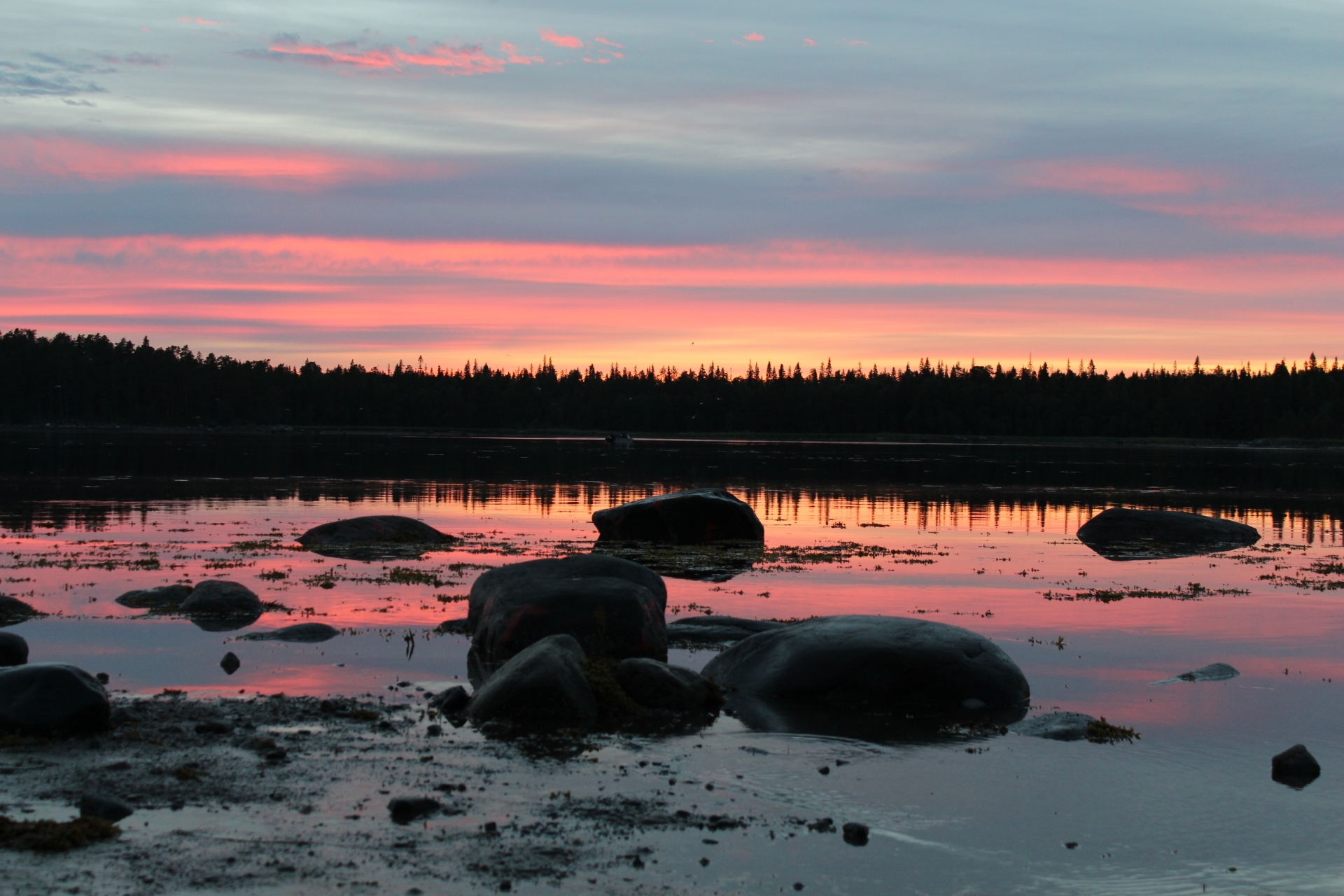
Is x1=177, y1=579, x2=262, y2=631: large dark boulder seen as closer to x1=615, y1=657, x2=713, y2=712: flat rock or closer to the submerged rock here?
x1=615, y1=657, x2=713, y2=712: flat rock

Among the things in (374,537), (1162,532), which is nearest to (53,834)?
(374,537)

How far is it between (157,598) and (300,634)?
4483 millimetres

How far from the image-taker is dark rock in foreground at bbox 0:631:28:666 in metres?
15.4

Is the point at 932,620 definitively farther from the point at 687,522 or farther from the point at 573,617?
the point at 687,522

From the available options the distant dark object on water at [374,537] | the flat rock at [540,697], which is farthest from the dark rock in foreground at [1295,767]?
the distant dark object on water at [374,537]

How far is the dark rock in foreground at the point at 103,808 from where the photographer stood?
961cm

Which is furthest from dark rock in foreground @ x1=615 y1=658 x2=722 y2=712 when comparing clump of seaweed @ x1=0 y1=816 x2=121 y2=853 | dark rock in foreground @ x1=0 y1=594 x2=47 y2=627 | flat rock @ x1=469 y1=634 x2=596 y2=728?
dark rock in foreground @ x1=0 y1=594 x2=47 y2=627

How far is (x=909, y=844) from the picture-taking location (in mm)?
9859

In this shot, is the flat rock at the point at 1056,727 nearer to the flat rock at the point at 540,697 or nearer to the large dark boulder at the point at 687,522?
the flat rock at the point at 540,697

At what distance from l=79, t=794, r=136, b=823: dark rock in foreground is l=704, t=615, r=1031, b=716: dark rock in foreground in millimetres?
8218

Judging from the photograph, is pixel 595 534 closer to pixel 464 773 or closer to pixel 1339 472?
pixel 464 773

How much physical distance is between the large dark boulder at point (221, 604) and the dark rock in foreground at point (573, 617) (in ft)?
14.9

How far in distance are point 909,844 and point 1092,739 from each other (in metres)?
4.61

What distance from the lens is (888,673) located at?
15.4 metres
